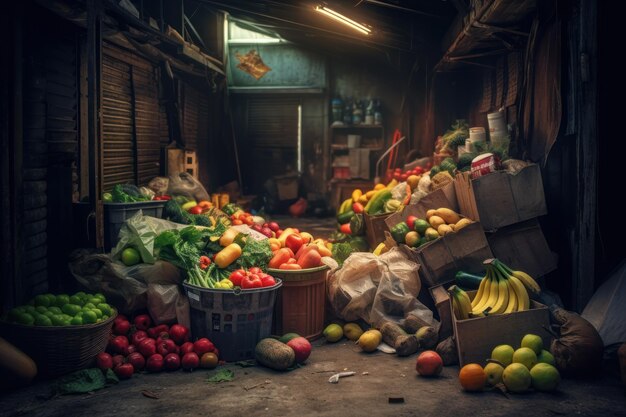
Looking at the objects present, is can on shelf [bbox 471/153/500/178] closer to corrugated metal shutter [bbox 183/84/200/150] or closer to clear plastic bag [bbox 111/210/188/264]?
clear plastic bag [bbox 111/210/188/264]

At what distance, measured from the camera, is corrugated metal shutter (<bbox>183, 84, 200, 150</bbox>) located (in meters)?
12.6

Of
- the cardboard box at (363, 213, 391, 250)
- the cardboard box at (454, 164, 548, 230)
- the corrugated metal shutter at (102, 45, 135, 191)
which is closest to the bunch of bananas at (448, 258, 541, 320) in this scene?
the cardboard box at (454, 164, 548, 230)

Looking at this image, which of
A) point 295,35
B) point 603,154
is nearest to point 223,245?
point 603,154

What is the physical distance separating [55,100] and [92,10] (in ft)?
3.77

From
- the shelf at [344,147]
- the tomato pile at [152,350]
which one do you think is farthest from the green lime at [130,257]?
the shelf at [344,147]

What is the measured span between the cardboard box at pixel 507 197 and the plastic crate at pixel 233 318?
2731mm

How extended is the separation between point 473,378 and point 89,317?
132 inches

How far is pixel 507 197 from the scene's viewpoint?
6.88 metres

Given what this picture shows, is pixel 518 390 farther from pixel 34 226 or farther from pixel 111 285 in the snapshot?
pixel 34 226

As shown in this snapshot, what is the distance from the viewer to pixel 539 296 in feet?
21.0

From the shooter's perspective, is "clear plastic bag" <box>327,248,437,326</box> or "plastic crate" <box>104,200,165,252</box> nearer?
"clear plastic bag" <box>327,248,437,326</box>

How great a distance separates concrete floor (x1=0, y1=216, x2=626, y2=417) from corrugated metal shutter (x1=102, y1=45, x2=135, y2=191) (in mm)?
4456

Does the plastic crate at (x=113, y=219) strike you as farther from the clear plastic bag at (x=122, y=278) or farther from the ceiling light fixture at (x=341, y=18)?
the ceiling light fixture at (x=341, y=18)

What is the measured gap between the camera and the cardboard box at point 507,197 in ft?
22.5
